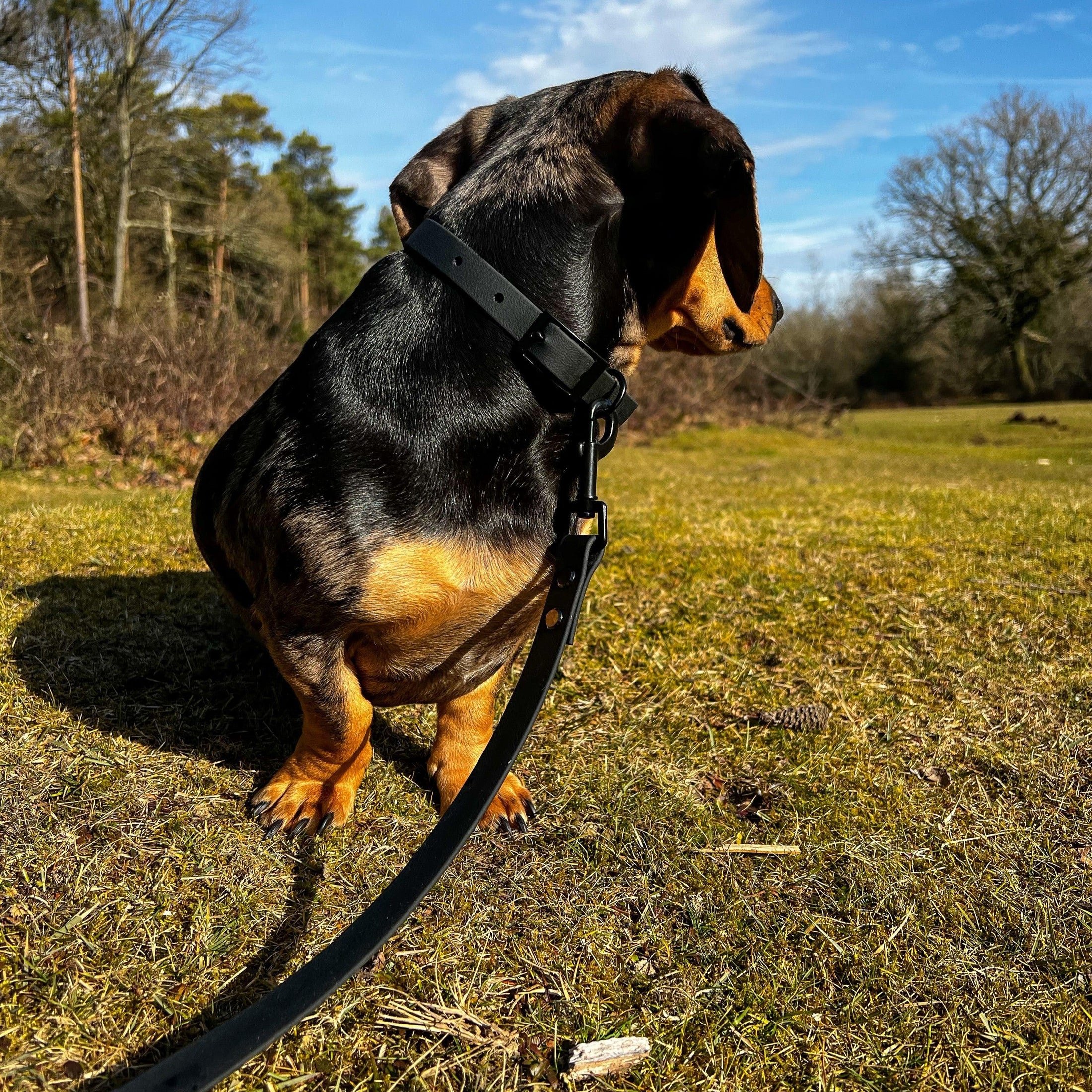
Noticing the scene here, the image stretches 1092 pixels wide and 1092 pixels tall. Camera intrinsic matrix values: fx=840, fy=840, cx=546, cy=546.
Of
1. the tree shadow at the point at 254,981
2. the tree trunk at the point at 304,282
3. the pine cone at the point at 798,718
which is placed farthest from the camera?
the tree trunk at the point at 304,282

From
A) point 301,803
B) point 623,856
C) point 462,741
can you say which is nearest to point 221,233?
point 462,741

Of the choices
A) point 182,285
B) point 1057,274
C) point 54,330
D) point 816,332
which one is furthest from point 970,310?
point 54,330

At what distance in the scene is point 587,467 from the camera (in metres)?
2.03

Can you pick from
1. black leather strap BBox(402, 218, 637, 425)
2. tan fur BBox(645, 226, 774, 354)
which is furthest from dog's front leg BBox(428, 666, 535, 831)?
tan fur BBox(645, 226, 774, 354)

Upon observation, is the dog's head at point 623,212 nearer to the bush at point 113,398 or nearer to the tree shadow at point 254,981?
the tree shadow at point 254,981

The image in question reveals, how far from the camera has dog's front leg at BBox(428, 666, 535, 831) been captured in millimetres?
2799

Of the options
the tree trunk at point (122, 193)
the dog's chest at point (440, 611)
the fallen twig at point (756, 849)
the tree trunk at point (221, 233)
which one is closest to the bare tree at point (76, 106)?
the tree trunk at point (122, 193)

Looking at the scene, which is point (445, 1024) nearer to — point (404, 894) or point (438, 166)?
point (404, 894)

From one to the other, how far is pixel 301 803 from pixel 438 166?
6.87 ft

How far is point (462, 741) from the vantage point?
9.41 ft

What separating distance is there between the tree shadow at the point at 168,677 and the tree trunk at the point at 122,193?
2142cm

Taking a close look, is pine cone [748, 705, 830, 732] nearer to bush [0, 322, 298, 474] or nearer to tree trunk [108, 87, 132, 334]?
bush [0, 322, 298, 474]

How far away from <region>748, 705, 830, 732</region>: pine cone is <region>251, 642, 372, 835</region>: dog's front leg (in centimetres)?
162

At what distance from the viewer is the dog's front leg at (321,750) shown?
2.38 meters
